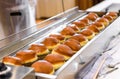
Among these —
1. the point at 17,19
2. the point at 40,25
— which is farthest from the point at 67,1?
the point at 40,25

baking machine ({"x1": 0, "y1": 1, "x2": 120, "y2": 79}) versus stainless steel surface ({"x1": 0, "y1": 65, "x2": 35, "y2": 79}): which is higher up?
stainless steel surface ({"x1": 0, "y1": 65, "x2": 35, "y2": 79})

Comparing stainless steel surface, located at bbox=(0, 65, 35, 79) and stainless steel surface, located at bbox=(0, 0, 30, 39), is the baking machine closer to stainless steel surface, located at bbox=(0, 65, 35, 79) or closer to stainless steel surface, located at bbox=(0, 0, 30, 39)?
stainless steel surface, located at bbox=(0, 65, 35, 79)

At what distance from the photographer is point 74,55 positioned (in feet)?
2.55

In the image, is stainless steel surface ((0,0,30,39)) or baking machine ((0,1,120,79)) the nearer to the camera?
baking machine ((0,1,120,79))

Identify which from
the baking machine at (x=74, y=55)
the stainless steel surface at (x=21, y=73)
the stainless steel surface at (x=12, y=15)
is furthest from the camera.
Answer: the stainless steel surface at (x=12, y=15)

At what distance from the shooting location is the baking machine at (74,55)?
695 mm

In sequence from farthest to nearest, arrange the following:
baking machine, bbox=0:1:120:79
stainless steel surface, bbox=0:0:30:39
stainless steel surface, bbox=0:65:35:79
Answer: stainless steel surface, bbox=0:0:30:39 → baking machine, bbox=0:1:120:79 → stainless steel surface, bbox=0:65:35:79

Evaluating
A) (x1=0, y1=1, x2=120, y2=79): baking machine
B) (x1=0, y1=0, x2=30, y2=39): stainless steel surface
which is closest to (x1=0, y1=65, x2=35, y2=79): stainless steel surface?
(x1=0, y1=1, x2=120, y2=79): baking machine

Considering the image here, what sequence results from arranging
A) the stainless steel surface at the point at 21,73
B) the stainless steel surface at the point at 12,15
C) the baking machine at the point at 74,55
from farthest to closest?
the stainless steel surface at the point at 12,15
the baking machine at the point at 74,55
the stainless steel surface at the point at 21,73

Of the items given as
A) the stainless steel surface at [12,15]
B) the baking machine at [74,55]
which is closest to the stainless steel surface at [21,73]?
the baking machine at [74,55]

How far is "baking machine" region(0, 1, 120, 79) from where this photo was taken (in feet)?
2.28

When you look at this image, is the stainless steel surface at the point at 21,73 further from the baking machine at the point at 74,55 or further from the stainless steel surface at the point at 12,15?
the stainless steel surface at the point at 12,15

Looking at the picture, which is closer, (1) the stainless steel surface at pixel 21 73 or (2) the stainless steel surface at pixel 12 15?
(1) the stainless steel surface at pixel 21 73

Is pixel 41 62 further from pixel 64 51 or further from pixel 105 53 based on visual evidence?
pixel 105 53
